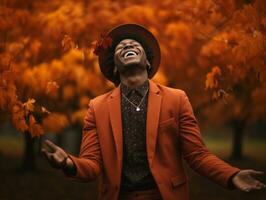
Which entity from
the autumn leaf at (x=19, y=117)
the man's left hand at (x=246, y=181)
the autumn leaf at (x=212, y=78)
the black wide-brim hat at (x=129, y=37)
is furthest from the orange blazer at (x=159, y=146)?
the autumn leaf at (x=212, y=78)

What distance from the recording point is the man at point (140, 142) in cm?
361

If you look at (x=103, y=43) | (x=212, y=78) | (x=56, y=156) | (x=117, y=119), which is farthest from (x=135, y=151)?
(x=212, y=78)

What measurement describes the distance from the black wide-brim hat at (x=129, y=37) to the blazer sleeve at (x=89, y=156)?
437 millimetres

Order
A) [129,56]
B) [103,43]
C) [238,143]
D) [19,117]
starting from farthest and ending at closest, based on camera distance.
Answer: [238,143] → [19,117] → [103,43] → [129,56]

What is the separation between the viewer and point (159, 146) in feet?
12.1

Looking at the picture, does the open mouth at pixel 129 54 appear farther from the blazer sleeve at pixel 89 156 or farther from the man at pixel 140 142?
the blazer sleeve at pixel 89 156

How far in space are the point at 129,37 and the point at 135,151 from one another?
3.35 ft

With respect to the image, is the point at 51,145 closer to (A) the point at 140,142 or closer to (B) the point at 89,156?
(B) the point at 89,156

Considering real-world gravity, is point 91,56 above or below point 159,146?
above

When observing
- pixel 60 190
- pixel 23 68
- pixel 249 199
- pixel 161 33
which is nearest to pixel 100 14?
pixel 161 33

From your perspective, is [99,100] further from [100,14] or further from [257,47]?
[100,14]

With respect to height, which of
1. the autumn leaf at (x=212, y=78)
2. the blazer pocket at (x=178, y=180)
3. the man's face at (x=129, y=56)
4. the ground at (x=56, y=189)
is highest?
the man's face at (x=129, y=56)

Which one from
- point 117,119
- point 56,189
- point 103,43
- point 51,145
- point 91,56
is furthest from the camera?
point 56,189

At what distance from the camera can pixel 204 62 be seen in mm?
9750
